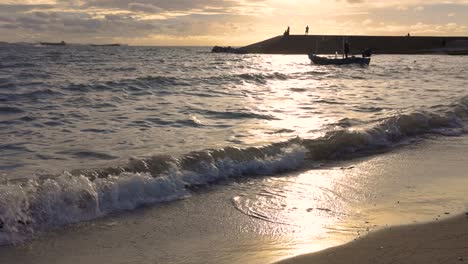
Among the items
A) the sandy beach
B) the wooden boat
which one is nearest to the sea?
the sandy beach

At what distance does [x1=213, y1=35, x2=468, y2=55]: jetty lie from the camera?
9075 centimetres

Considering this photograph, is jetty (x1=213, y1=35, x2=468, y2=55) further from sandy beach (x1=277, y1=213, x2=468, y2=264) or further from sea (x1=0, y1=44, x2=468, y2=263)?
sandy beach (x1=277, y1=213, x2=468, y2=264)

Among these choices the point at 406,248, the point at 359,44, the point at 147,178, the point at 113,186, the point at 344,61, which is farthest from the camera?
the point at 359,44

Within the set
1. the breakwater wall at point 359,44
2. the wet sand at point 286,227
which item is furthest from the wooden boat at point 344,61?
the breakwater wall at point 359,44

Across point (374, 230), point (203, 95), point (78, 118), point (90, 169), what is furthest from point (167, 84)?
point (374, 230)

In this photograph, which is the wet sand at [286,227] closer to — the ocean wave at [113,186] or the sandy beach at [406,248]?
the sandy beach at [406,248]

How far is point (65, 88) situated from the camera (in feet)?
70.9

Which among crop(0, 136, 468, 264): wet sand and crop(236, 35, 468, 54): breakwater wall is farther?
crop(236, 35, 468, 54): breakwater wall

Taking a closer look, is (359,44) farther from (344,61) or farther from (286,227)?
(286,227)

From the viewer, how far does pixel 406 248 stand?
5.08 m

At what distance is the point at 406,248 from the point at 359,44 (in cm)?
9217

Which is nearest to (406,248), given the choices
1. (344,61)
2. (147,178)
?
(147,178)

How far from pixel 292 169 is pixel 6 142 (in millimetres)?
5352

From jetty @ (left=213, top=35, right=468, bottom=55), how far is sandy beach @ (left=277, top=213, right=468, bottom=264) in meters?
84.6
